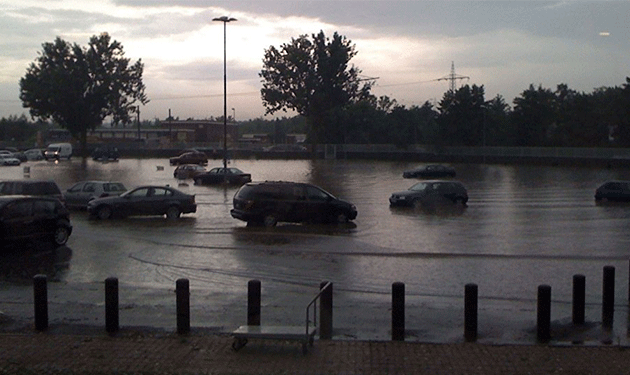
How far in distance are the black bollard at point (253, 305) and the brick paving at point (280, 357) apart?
52 cm

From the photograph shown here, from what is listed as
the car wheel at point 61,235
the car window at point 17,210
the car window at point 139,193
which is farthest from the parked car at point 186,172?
the car window at point 17,210

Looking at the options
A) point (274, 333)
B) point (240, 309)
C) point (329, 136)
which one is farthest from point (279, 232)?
point (329, 136)

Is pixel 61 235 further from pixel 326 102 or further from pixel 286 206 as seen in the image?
pixel 326 102

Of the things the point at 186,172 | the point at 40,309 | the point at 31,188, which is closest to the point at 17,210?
the point at 40,309

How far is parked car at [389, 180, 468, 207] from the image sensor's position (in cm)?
3378

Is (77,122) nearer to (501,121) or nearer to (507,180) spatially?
(501,121)

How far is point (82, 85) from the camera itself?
4060 inches

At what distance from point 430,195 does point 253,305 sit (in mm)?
25022

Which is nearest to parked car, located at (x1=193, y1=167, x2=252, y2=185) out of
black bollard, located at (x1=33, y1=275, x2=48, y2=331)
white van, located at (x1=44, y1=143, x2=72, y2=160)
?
black bollard, located at (x1=33, y1=275, x2=48, y2=331)

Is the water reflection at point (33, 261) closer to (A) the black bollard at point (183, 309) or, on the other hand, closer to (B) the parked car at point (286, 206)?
(A) the black bollard at point (183, 309)

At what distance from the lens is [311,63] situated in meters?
103

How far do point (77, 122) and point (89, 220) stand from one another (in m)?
79.1

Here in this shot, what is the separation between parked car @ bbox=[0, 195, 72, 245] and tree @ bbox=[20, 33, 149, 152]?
83.3m

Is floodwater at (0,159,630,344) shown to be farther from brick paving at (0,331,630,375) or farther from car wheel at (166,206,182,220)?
brick paving at (0,331,630,375)
